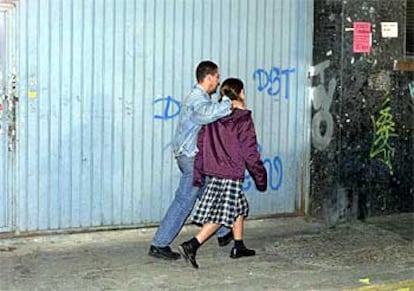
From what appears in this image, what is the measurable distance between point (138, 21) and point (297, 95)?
82.9 inches

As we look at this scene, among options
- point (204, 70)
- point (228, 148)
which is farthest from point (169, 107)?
point (228, 148)

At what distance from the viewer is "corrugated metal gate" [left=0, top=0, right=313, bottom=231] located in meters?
7.82

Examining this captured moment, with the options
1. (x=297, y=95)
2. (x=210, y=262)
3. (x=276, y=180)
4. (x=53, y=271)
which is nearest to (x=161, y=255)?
Answer: (x=210, y=262)

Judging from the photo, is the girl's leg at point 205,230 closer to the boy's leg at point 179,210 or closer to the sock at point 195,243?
the sock at point 195,243

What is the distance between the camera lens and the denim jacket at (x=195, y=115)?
710 centimetres

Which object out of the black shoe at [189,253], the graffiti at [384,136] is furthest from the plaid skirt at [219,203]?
the graffiti at [384,136]

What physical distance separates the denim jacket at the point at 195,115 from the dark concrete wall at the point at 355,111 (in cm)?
218

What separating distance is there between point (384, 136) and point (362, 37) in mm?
1210

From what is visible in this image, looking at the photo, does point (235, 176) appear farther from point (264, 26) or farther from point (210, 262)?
point (264, 26)

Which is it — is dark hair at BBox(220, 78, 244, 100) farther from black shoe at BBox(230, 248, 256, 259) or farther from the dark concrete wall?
the dark concrete wall

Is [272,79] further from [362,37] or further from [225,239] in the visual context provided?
[225,239]

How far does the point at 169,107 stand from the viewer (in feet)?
27.6

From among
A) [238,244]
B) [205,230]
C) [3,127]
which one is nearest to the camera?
[205,230]

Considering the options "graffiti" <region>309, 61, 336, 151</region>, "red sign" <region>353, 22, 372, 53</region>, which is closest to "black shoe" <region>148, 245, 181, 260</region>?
"graffiti" <region>309, 61, 336, 151</region>
